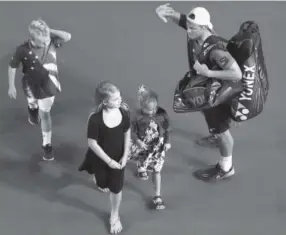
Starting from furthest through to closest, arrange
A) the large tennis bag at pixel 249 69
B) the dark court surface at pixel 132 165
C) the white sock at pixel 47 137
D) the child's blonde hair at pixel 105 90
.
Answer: the white sock at pixel 47 137, the dark court surface at pixel 132 165, the large tennis bag at pixel 249 69, the child's blonde hair at pixel 105 90

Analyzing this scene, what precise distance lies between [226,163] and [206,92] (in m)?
0.79

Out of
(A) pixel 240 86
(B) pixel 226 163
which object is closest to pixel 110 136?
(A) pixel 240 86

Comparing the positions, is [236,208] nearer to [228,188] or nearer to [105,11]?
[228,188]

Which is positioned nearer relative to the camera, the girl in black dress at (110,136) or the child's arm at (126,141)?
the girl in black dress at (110,136)

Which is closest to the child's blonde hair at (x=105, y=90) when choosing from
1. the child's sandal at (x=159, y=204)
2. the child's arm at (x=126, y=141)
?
the child's arm at (x=126, y=141)

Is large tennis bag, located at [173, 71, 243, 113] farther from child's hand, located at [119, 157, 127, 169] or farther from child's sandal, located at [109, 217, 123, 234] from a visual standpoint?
child's sandal, located at [109, 217, 123, 234]

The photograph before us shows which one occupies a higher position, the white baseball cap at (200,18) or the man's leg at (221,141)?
the white baseball cap at (200,18)

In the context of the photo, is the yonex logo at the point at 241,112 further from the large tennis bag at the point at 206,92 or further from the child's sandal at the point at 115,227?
the child's sandal at the point at 115,227

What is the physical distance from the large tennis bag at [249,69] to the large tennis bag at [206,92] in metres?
0.08

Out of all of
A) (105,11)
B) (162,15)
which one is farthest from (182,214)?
(105,11)

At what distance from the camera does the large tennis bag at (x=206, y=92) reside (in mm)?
3645

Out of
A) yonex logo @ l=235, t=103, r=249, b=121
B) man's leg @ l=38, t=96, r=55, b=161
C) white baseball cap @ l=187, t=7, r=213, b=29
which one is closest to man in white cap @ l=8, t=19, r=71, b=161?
man's leg @ l=38, t=96, r=55, b=161

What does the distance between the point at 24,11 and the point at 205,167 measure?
308 centimetres

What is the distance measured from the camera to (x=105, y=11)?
245 inches
